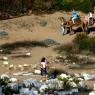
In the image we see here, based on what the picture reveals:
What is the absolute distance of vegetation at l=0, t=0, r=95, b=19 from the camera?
34.0 meters

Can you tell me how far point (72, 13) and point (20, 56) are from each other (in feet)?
20.2

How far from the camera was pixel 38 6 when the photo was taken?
34406 mm

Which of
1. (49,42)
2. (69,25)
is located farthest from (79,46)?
(69,25)

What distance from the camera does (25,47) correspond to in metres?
30.2

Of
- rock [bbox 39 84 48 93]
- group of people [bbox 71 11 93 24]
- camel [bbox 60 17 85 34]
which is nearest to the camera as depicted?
rock [bbox 39 84 48 93]

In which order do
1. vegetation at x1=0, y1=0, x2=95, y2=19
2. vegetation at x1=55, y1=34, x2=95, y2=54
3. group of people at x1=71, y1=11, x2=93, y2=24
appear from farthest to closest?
vegetation at x1=0, y1=0, x2=95, y2=19 → group of people at x1=71, y1=11, x2=93, y2=24 → vegetation at x1=55, y1=34, x2=95, y2=54

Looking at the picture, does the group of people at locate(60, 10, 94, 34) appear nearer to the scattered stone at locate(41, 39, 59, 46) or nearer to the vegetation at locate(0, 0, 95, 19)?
the scattered stone at locate(41, 39, 59, 46)

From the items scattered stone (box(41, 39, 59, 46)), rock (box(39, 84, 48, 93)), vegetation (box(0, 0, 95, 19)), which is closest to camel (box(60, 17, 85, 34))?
scattered stone (box(41, 39, 59, 46))

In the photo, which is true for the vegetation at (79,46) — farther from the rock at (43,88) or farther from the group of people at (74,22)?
the rock at (43,88)

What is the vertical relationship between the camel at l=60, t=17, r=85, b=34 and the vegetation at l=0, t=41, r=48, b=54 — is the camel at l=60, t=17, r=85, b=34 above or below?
above

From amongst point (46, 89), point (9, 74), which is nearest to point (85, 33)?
point (9, 74)

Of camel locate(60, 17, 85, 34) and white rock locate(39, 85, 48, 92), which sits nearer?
white rock locate(39, 85, 48, 92)

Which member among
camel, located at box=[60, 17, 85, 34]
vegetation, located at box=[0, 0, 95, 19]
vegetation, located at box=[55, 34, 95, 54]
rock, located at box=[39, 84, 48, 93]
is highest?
vegetation, located at box=[0, 0, 95, 19]

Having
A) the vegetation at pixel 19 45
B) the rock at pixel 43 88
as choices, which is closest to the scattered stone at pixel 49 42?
the vegetation at pixel 19 45
